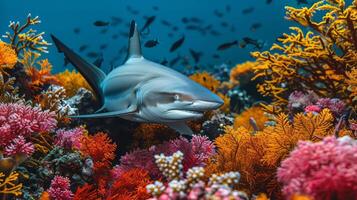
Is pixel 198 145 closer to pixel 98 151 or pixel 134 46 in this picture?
pixel 98 151

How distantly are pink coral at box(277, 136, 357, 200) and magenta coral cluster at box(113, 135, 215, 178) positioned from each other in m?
1.77

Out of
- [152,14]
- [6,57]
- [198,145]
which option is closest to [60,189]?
[198,145]

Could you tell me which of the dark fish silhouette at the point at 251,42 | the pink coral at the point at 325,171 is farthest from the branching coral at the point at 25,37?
the dark fish silhouette at the point at 251,42

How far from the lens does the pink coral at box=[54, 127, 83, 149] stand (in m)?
3.96

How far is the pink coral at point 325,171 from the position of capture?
1.83 meters

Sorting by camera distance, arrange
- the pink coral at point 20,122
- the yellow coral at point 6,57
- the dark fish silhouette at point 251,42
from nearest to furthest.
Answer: the pink coral at point 20,122
the yellow coral at point 6,57
the dark fish silhouette at point 251,42

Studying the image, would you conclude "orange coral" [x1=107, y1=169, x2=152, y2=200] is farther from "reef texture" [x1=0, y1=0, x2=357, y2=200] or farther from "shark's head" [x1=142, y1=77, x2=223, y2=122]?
"shark's head" [x1=142, y1=77, x2=223, y2=122]

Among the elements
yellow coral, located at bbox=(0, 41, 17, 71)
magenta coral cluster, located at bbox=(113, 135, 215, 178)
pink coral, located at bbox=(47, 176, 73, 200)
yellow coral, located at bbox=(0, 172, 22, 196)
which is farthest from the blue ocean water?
yellow coral, located at bbox=(0, 172, 22, 196)

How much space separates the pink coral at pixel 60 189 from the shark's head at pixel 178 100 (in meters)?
1.34

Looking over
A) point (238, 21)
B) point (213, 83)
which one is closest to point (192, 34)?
point (238, 21)

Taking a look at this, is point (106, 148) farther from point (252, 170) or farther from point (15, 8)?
point (15, 8)

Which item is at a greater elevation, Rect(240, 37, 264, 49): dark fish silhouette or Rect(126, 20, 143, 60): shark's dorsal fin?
Rect(240, 37, 264, 49): dark fish silhouette

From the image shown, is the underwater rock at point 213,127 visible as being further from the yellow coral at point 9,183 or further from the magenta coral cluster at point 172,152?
the yellow coral at point 9,183

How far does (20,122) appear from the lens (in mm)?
3582
